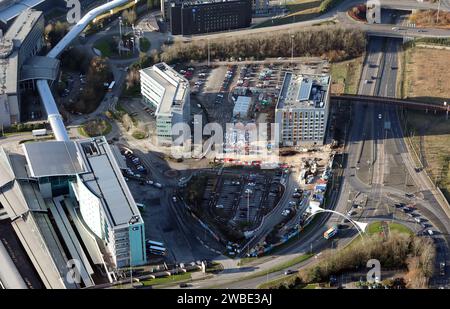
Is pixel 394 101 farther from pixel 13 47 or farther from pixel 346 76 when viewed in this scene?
pixel 13 47

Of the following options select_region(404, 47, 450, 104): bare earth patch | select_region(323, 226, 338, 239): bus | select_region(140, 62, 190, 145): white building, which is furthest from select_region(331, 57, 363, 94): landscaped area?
select_region(323, 226, 338, 239): bus

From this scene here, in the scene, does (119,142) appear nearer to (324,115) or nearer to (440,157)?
(324,115)

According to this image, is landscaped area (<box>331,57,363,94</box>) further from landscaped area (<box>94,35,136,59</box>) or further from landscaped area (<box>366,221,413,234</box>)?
landscaped area (<box>366,221,413,234</box>)

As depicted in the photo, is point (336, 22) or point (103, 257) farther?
point (336, 22)

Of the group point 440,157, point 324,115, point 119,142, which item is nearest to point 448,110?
point 440,157

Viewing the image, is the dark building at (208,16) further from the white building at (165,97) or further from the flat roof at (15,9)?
the flat roof at (15,9)

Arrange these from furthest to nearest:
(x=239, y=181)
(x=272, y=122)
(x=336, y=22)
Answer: (x=336, y=22), (x=272, y=122), (x=239, y=181)
